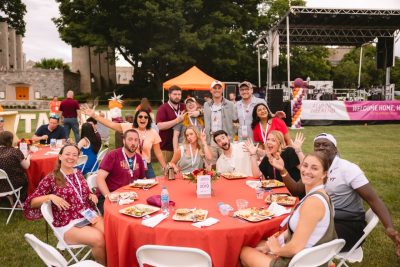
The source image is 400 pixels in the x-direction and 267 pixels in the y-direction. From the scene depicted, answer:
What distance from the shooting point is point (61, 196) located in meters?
3.73

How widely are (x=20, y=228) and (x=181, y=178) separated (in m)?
2.55

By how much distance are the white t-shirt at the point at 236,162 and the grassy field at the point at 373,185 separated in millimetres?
1861

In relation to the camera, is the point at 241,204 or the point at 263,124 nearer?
the point at 241,204

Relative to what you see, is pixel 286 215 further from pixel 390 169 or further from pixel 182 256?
pixel 390 169

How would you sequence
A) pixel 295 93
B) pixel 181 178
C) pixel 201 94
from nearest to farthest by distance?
pixel 181 178 → pixel 295 93 → pixel 201 94

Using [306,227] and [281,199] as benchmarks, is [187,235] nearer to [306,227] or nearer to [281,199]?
[306,227]

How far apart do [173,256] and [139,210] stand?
806mm

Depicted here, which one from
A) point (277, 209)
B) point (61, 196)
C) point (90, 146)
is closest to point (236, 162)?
point (277, 209)

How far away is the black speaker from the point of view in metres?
22.2

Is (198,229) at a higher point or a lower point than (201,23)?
lower

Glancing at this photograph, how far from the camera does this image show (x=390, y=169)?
8367mm

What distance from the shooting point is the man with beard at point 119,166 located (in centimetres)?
429

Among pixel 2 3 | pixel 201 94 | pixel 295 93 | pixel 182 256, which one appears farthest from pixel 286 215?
pixel 2 3

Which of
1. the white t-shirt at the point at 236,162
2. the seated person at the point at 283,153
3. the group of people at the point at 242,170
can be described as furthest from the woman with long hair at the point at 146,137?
the seated person at the point at 283,153
